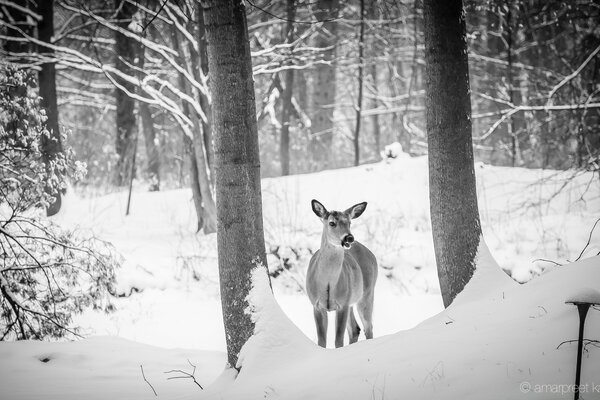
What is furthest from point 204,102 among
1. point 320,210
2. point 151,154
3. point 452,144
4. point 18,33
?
point 151,154

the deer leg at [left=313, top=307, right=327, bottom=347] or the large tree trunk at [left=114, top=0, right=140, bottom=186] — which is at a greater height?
the large tree trunk at [left=114, top=0, right=140, bottom=186]

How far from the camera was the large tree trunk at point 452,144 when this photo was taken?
15.5ft

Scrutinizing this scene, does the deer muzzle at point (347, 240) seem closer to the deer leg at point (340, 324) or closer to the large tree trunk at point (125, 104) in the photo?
the deer leg at point (340, 324)

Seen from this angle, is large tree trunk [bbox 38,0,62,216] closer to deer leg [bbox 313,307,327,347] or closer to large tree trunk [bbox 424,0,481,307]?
deer leg [bbox 313,307,327,347]

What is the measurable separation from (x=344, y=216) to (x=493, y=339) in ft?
8.53

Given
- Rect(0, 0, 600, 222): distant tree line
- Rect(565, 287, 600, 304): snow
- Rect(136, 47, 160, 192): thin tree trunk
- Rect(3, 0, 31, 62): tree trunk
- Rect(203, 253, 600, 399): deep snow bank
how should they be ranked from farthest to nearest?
Rect(136, 47, 160, 192): thin tree trunk, Rect(3, 0, 31, 62): tree trunk, Rect(0, 0, 600, 222): distant tree line, Rect(203, 253, 600, 399): deep snow bank, Rect(565, 287, 600, 304): snow

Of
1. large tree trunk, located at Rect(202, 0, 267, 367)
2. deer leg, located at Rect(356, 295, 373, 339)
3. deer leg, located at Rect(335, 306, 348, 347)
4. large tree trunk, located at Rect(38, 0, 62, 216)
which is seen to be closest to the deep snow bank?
large tree trunk, located at Rect(202, 0, 267, 367)

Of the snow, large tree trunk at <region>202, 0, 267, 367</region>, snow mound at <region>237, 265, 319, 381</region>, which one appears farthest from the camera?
large tree trunk at <region>202, 0, 267, 367</region>

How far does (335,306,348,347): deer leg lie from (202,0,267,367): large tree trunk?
1435mm

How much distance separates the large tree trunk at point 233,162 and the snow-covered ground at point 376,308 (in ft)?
1.58

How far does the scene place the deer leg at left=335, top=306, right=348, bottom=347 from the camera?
526 centimetres

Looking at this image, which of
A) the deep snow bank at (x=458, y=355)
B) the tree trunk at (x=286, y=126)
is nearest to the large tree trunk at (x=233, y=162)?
the deep snow bank at (x=458, y=355)

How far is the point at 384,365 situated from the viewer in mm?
3502

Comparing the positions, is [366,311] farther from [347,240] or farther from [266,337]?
[266,337]
